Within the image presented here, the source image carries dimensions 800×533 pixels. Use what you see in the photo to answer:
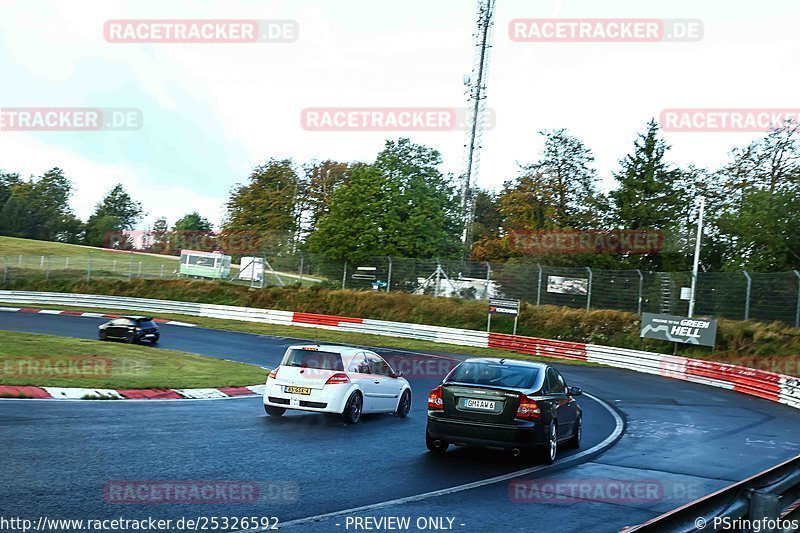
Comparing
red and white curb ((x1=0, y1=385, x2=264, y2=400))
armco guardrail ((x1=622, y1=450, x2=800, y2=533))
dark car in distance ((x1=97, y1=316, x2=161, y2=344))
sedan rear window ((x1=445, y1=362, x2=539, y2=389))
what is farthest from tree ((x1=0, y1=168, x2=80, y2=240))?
armco guardrail ((x1=622, y1=450, x2=800, y2=533))

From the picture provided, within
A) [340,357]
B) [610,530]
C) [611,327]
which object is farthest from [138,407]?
[611,327]

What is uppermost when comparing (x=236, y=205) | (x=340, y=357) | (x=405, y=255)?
(x=236, y=205)

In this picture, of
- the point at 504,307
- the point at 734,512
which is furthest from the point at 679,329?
the point at 734,512

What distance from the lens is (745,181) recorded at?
5788 centimetres

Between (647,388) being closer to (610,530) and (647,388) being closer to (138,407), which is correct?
(138,407)

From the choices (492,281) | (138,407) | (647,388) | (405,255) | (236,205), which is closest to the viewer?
(138,407)

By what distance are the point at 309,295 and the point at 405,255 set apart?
32.7 feet

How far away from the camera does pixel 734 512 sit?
544 cm

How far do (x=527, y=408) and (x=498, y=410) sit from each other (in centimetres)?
41

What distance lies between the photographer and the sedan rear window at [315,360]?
14320 millimetres

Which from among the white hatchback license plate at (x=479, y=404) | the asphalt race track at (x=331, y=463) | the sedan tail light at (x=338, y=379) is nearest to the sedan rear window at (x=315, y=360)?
the sedan tail light at (x=338, y=379)

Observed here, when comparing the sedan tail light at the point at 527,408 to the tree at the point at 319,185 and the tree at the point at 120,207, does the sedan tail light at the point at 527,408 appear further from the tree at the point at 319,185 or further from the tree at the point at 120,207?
the tree at the point at 120,207
